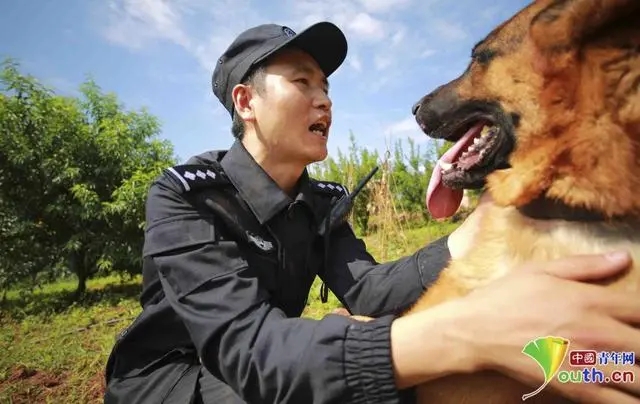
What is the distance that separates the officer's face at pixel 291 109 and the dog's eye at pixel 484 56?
2.76ft

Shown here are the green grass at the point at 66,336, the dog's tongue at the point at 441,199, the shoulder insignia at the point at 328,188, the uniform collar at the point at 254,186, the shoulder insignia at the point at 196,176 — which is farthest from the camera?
the green grass at the point at 66,336

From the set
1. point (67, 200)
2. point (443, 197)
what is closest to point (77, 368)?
point (443, 197)

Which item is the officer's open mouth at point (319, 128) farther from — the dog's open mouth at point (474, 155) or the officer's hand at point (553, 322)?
the officer's hand at point (553, 322)

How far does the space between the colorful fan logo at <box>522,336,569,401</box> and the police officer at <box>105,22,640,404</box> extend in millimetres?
32

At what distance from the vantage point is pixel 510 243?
1.46m

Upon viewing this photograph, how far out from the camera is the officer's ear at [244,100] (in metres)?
2.31

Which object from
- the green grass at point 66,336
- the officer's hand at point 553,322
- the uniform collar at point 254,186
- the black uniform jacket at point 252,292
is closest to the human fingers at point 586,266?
the officer's hand at point 553,322

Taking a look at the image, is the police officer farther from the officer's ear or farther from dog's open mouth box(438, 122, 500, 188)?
dog's open mouth box(438, 122, 500, 188)

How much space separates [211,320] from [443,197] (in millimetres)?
1474

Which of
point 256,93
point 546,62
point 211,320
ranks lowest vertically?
point 211,320

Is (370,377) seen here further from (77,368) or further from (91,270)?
(91,270)

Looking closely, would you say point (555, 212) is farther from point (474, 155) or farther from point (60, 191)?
point (60, 191)

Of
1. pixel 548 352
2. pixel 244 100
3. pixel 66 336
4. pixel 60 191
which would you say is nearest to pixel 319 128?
pixel 244 100

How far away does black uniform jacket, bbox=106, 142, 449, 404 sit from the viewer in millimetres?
1154
